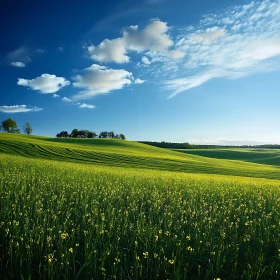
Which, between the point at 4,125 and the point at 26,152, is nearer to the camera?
the point at 26,152

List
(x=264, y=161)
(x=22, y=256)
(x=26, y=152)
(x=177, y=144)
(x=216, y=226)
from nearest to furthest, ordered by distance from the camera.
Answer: (x=22, y=256), (x=216, y=226), (x=26, y=152), (x=264, y=161), (x=177, y=144)

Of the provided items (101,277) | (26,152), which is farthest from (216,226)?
(26,152)

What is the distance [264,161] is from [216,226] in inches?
3370

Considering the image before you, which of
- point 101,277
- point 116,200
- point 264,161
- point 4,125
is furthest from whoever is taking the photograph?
point 4,125

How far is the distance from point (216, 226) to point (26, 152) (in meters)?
38.2

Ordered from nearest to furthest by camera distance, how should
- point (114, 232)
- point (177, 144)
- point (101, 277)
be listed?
point (101, 277) → point (114, 232) → point (177, 144)

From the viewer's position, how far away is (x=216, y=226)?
6.41 meters

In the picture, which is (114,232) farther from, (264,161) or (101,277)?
(264,161)

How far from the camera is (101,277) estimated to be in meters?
3.86

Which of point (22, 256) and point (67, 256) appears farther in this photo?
point (22, 256)

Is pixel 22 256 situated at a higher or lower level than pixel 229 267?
higher

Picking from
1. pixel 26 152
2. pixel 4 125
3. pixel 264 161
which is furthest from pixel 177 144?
pixel 26 152

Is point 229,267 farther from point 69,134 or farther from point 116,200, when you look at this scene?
A: point 69,134

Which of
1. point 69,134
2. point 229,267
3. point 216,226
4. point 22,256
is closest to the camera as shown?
point 22,256
